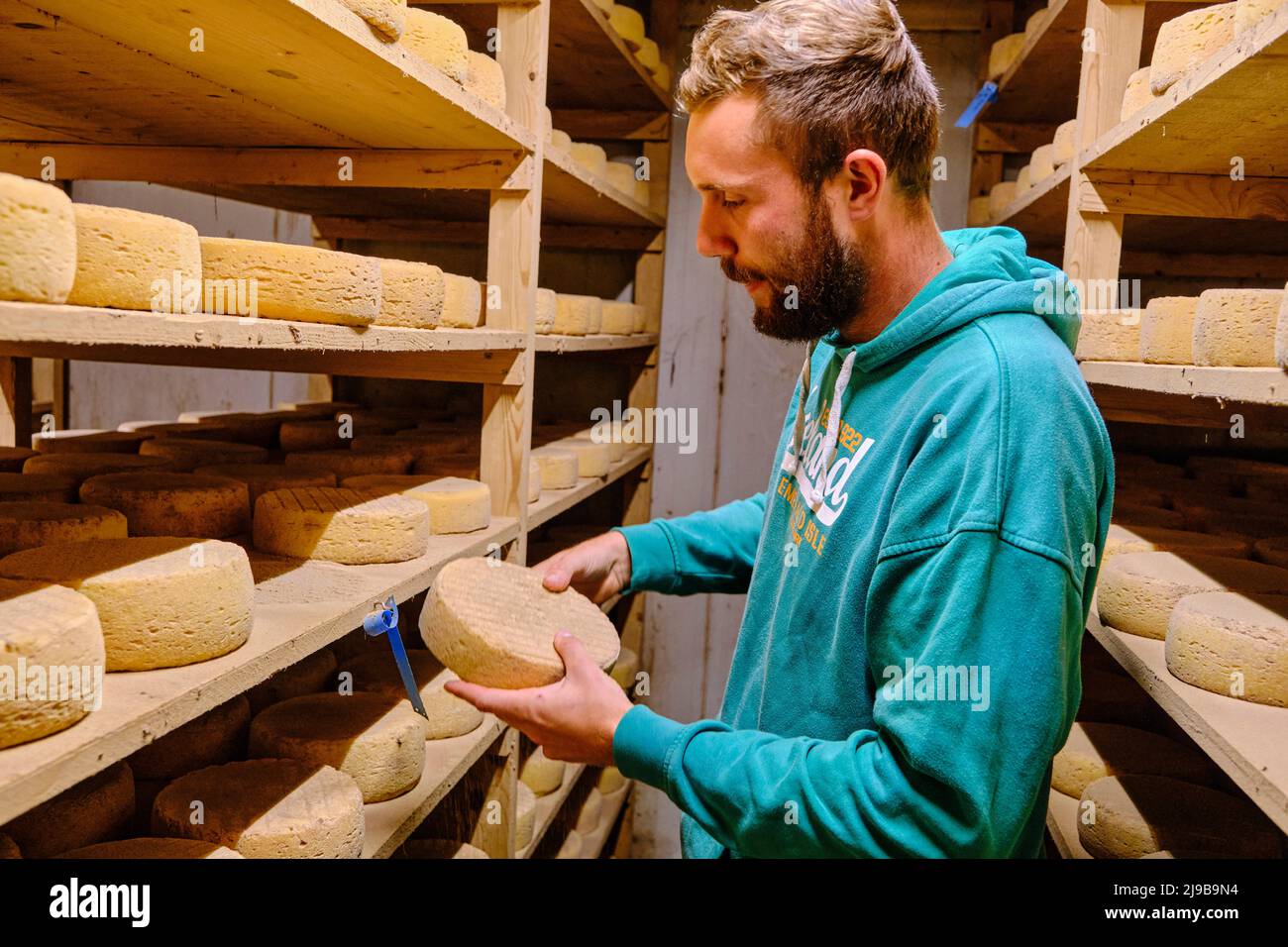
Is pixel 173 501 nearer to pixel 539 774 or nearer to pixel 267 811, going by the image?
pixel 267 811

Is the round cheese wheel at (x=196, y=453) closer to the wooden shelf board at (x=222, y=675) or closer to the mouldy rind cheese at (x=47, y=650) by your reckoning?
the wooden shelf board at (x=222, y=675)

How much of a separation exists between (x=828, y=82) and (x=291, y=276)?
0.79 m

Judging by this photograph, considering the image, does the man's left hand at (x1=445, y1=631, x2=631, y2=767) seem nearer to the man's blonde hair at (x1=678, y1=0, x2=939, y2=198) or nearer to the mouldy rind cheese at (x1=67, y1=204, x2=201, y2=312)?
the mouldy rind cheese at (x1=67, y1=204, x2=201, y2=312)

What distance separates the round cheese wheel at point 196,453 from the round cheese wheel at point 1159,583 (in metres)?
1.79

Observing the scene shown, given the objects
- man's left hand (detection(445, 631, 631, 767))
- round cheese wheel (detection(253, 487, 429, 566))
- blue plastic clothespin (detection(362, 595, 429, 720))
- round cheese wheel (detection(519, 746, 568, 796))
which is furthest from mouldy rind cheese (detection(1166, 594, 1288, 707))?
round cheese wheel (detection(519, 746, 568, 796))

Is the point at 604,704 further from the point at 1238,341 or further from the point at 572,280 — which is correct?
the point at 572,280

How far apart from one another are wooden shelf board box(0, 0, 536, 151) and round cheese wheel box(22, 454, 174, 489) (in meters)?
0.67

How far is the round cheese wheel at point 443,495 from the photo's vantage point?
2135mm

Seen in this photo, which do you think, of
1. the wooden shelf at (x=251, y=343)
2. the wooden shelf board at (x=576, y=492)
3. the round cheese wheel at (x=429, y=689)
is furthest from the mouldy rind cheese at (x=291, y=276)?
the wooden shelf board at (x=576, y=492)

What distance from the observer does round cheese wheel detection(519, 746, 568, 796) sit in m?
3.19

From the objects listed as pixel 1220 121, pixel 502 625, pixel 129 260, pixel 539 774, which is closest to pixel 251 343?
pixel 129 260

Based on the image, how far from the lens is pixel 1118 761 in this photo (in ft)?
7.30
